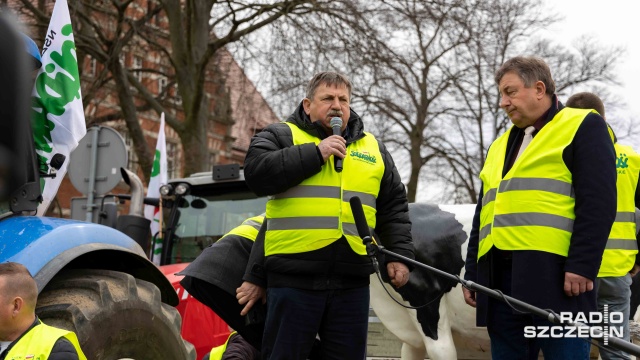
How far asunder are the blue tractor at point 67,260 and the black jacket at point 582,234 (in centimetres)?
192

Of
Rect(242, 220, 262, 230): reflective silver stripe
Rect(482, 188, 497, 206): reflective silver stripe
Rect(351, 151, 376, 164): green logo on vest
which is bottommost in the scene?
Rect(242, 220, 262, 230): reflective silver stripe

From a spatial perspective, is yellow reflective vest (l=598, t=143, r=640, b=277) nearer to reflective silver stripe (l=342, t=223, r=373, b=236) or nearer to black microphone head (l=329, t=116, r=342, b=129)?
reflective silver stripe (l=342, t=223, r=373, b=236)

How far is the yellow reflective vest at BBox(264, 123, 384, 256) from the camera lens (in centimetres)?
382

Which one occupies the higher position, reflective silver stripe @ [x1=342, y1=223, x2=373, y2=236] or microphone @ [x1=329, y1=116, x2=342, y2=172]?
microphone @ [x1=329, y1=116, x2=342, y2=172]

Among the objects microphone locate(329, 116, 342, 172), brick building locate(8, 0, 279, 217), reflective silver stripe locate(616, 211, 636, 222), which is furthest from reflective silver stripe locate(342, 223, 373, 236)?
brick building locate(8, 0, 279, 217)

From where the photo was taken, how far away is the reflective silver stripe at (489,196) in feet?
13.0

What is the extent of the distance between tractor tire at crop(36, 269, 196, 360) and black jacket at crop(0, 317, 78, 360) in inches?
17.0

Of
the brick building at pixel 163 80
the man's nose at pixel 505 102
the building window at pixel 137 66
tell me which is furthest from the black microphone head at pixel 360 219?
the building window at pixel 137 66

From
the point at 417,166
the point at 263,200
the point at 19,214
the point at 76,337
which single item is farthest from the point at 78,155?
the point at 417,166

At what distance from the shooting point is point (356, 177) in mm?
3955

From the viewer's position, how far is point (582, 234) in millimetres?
3555

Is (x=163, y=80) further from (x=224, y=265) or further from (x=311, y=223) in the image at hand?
(x=311, y=223)

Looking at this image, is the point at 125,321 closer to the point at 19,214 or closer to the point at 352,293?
the point at 19,214

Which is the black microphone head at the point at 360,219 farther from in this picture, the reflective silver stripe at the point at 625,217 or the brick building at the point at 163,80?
the brick building at the point at 163,80
